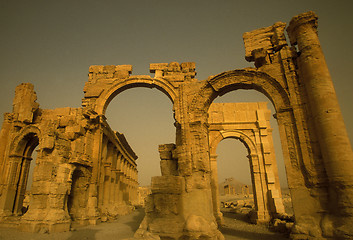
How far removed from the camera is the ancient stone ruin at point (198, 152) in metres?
5.44

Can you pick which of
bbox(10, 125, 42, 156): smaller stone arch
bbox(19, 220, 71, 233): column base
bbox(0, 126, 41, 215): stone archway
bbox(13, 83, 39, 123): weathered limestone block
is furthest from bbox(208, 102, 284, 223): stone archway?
→ bbox(13, 83, 39, 123): weathered limestone block

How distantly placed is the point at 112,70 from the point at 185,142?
6784mm

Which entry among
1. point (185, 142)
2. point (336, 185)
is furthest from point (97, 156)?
point (336, 185)

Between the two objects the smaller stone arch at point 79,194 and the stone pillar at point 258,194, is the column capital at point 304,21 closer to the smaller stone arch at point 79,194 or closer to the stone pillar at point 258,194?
the stone pillar at point 258,194

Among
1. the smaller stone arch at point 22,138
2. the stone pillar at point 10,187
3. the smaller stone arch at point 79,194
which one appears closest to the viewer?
the smaller stone arch at point 79,194

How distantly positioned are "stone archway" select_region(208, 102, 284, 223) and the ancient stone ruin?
80 millimetres

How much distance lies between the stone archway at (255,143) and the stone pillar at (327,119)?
22.7ft

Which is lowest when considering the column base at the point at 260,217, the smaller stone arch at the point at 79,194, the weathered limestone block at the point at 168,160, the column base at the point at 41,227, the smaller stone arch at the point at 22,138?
the column base at the point at 260,217

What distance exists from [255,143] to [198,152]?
25.2ft

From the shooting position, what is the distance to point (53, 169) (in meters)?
8.63

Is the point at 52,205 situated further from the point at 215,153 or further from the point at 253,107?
the point at 253,107

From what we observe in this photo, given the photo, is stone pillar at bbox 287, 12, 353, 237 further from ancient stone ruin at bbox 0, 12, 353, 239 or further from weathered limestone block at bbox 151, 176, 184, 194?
weathered limestone block at bbox 151, 176, 184, 194

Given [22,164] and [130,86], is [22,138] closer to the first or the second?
[22,164]

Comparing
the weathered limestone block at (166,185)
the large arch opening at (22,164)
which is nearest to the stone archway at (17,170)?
the large arch opening at (22,164)
